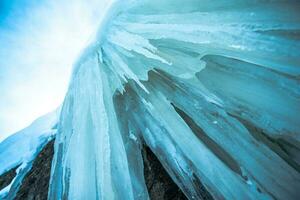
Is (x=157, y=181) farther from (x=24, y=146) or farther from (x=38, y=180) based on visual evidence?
(x=24, y=146)

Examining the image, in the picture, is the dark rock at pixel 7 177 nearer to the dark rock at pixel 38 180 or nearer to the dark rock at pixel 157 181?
the dark rock at pixel 38 180

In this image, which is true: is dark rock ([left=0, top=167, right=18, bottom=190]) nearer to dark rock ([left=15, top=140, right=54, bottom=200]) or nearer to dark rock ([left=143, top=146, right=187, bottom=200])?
dark rock ([left=15, top=140, right=54, bottom=200])

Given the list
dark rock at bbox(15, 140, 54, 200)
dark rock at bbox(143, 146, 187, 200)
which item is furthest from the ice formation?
dark rock at bbox(15, 140, 54, 200)

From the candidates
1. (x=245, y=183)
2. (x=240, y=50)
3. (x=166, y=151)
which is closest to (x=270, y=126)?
(x=245, y=183)

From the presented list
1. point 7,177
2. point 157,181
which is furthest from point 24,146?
point 157,181

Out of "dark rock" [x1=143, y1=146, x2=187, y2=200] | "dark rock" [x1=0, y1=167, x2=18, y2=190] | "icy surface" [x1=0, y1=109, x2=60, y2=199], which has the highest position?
"dark rock" [x1=143, y1=146, x2=187, y2=200]

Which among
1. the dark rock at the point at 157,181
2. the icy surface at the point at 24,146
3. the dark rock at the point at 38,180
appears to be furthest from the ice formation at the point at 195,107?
the icy surface at the point at 24,146
